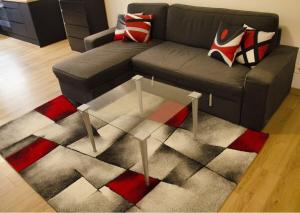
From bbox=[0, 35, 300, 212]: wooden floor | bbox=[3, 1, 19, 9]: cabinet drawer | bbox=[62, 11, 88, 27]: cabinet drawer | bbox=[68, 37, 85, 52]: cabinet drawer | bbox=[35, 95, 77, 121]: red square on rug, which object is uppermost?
bbox=[3, 1, 19, 9]: cabinet drawer

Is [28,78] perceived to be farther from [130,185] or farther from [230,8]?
[230,8]

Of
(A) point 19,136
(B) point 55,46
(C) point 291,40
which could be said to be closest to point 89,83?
(A) point 19,136

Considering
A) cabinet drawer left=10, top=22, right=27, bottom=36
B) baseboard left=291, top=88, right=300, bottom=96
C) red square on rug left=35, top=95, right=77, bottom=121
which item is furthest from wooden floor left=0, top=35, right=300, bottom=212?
cabinet drawer left=10, top=22, right=27, bottom=36

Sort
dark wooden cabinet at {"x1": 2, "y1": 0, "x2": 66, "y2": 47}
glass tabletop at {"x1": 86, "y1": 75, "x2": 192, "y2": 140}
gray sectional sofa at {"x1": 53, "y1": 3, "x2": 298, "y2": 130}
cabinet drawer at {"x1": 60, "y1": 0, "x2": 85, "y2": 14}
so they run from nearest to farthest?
glass tabletop at {"x1": 86, "y1": 75, "x2": 192, "y2": 140}, gray sectional sofa at {"x1": 53, "y1": 3, "x2": 298, "y2": 130}, cabinet drawer at {"x1": 60, "y1": 0, "x2": 85, "y2": 14}, dark wooden cabinet at {"x1": 2, "y1": 0, "x2": 66, "y2": 47}

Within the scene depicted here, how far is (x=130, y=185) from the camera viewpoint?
1.80 metres

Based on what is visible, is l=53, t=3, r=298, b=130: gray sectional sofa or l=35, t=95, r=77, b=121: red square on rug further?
l=35, t=95, r=77, b=121: red square on rug

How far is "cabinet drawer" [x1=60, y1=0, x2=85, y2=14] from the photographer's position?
361cm

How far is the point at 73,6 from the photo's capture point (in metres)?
3.72

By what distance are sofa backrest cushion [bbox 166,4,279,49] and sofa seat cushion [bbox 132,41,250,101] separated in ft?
0.37

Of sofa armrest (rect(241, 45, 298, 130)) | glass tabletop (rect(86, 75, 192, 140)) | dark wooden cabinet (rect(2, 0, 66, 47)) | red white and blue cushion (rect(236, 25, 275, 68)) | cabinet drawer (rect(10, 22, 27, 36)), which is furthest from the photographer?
cabinet drawer (rect(10, 22, 27, 36))

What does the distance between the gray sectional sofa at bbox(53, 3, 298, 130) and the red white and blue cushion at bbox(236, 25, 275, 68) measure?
66mm

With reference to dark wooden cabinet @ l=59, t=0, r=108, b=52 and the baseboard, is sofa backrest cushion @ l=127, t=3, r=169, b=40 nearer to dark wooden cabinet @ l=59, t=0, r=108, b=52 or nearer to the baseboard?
dark wooden cabinet @ l=59, t=0, r=108, b=52

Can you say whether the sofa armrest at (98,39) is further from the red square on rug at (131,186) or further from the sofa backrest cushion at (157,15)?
the red square on rug at (131,186)

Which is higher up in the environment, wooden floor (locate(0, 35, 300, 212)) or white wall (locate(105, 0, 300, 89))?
white wall (locate(105, 0, 300, 89))
